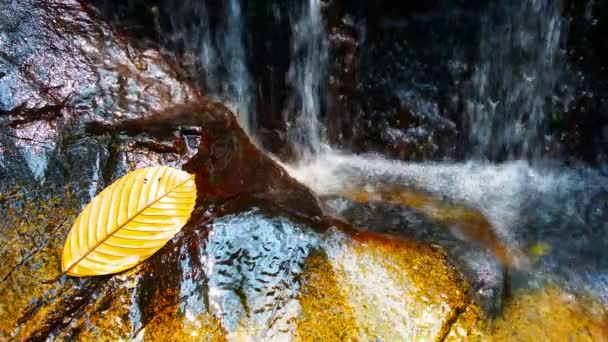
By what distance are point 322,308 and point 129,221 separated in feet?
2.73

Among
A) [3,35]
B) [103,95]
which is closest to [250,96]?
[103,95]

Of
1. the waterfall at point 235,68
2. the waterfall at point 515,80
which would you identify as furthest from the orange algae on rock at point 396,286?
the waterfall at point 235,68

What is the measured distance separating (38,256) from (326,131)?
7.16 feet

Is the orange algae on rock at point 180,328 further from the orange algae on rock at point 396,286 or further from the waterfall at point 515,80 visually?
the waterfall at point 515,80

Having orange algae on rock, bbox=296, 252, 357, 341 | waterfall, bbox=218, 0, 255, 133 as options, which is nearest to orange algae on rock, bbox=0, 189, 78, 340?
orange algae on rock, bbox=296, 252, 357, 341

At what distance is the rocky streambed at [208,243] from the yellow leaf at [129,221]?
0.05m

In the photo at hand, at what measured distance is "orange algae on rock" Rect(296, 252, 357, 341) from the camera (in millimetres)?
1911

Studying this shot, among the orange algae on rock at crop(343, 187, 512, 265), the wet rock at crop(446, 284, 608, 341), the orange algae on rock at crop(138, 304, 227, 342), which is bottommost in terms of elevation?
the wet rock at crop(446, 284, 608, 341)

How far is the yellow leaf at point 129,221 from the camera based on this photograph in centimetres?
199

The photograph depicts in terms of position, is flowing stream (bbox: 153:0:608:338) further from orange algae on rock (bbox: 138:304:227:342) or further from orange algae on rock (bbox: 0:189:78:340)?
orange algae on rock (bbox: 0:189:78:340)

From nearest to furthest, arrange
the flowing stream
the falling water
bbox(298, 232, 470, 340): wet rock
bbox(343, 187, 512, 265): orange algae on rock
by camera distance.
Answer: bbox(298, 232, 470, 340): wet rock
bbox(343, 187, 512, 265): orange algae on rock
the flowing stream
the falling water

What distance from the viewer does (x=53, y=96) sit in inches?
105

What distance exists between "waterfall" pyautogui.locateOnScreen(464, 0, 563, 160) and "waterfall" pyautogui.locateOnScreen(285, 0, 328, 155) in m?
1.00

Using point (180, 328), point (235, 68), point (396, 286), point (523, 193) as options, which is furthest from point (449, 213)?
point (235, 68)
